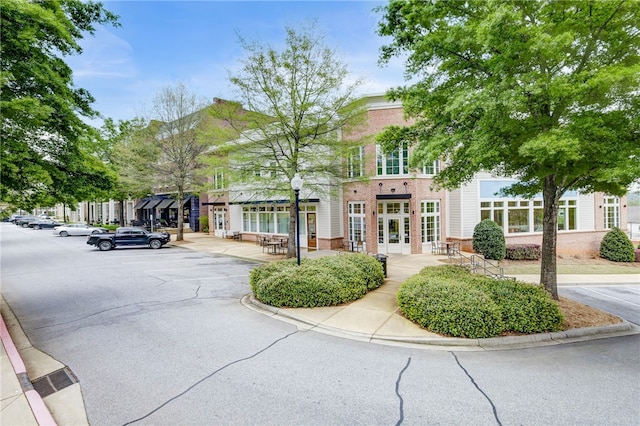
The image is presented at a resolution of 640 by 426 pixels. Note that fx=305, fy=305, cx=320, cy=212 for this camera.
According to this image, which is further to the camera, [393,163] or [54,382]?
[393,163]

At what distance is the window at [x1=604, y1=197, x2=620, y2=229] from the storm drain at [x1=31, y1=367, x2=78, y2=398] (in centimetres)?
2990

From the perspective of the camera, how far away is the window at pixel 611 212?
21969mm

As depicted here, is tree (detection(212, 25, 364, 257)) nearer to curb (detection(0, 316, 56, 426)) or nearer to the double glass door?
the double glass door

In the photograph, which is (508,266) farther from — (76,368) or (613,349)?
(76,368)

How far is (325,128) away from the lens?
1488cm

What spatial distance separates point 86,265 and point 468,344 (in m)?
18.2

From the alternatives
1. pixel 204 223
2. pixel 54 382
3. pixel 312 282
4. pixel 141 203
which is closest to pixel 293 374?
pixel 312 282

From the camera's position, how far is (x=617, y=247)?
1952cm

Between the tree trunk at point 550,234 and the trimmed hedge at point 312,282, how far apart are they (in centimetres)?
512

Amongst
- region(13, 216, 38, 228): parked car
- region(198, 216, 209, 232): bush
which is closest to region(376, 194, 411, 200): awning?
region(198, 216, 209, 232): bush

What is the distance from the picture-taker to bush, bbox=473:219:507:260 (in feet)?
56.9

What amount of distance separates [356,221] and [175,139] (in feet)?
53.6

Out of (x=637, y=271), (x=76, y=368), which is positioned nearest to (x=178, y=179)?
(x=76, y=368)

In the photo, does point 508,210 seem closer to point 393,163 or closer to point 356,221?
point 393,163
